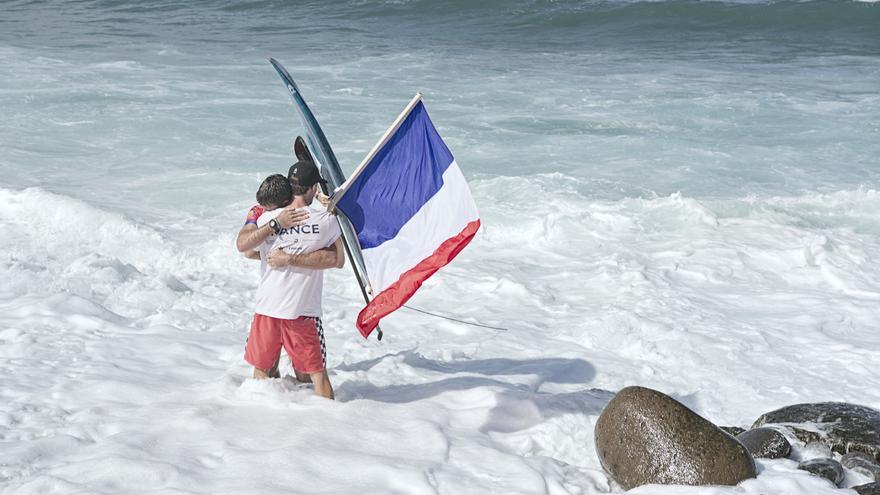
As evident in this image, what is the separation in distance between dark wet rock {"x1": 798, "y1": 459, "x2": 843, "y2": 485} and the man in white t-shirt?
9.70 ft

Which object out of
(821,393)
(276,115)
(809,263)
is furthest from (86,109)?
(821,393)

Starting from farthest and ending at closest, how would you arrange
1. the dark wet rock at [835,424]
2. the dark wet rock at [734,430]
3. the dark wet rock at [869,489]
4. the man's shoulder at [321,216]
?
the dark wet rock at [734,430]
the dark wet rock at [835,424]
the man's shoulder at [321,216]
the dark wet rock at [869,489]

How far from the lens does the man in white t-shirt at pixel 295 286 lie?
18.9 ft

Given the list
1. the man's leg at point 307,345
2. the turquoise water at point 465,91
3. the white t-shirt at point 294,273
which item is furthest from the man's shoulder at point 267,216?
the turquoise water at point 465,91

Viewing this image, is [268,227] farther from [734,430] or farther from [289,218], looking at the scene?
[734,430]

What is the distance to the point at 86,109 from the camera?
59.0 feet

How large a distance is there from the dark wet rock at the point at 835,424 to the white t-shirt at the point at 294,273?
3239mm

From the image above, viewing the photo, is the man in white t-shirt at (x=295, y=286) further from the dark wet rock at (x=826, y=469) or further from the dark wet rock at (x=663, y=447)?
Result: the dark wet rock at (x=826, y=469)

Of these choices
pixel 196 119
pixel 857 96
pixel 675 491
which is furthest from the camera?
pixel 857 96

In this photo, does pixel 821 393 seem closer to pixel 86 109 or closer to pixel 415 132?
pixel 415 132

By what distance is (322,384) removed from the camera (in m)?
6.19

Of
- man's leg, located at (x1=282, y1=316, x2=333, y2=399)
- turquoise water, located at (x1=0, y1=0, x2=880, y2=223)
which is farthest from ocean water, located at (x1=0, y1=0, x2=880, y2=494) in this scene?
man's leg, located at (x1=282, y1=316, x2=333, y2=399)

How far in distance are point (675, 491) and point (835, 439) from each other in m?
1.56

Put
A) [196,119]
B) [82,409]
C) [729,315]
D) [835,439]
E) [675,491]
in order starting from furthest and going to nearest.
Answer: [196,119]
[729,315]
[835,439]
[82,409]
[675,491]
